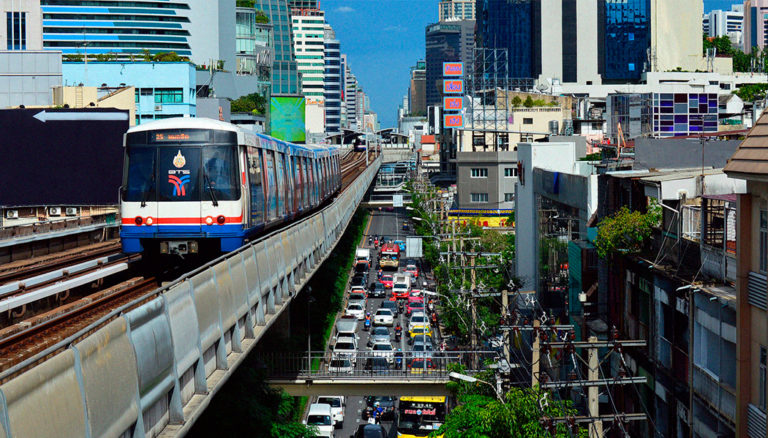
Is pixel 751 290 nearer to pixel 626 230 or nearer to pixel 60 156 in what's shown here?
pixel 626 230

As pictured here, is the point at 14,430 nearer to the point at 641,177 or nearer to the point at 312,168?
the point at 641,177

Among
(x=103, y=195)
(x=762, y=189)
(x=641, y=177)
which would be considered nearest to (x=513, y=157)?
(x=103, y=195)

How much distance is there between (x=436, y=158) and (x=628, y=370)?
13257 cm

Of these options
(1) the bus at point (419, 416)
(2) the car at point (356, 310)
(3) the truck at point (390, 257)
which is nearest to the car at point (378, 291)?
(3) the truck at point (390, 257)

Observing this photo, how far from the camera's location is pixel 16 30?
6394 centimetres

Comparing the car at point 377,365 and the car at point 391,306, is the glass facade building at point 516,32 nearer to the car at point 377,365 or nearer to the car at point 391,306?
the car at point 391,306

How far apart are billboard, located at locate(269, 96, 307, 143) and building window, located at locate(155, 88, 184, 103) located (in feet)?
85.9

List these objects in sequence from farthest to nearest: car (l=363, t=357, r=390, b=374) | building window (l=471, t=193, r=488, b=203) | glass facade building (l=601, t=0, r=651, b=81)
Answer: glass facade building (l=601, t=0, r=651, b=81) → building window (l=471, t=193, r=488, b=203) → car (l=363, t=357, r=390, b=374)

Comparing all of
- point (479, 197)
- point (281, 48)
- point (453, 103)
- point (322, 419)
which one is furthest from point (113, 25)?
point (322, 419)

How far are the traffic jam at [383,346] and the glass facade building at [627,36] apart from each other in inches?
1840

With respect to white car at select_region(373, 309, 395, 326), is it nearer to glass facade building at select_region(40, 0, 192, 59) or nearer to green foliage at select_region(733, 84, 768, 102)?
green foliage at select_region(733, 84, 768, 102)

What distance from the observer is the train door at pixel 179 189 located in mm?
17703

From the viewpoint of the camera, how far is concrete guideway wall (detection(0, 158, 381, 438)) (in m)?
6.46

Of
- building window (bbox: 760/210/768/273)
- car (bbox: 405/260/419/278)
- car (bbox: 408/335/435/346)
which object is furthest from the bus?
car (bbox: 405/260/419/278)
